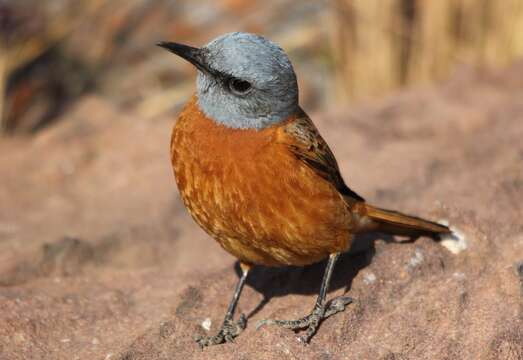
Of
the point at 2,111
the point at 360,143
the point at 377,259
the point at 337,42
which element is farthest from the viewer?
the point at 337,42

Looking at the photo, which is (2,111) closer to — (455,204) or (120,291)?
(120,291)

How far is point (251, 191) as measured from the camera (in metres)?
4.14

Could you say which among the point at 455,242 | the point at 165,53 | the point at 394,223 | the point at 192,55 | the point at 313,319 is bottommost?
the point at 313,319

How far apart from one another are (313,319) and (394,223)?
910mm

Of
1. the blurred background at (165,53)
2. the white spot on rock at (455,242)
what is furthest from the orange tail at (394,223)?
the blurred background at (165,53)

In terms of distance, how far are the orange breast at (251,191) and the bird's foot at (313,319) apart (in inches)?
13.0

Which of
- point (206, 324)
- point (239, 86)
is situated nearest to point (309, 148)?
point (239, 86)

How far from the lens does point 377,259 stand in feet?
16.0

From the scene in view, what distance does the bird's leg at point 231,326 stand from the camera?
4.36 metres

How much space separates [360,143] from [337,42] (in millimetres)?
1916

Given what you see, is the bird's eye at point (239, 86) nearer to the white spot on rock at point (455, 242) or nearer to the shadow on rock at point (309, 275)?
the shadow on rock at point (309, 275)

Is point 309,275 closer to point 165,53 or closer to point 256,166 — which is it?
point 256,166

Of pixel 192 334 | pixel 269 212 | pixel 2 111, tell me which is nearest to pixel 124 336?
pixel 192 334

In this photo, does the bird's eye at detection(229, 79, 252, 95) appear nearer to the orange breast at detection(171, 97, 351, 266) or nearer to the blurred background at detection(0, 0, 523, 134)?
the orange breast at detection(171, 97, 351, 266)
